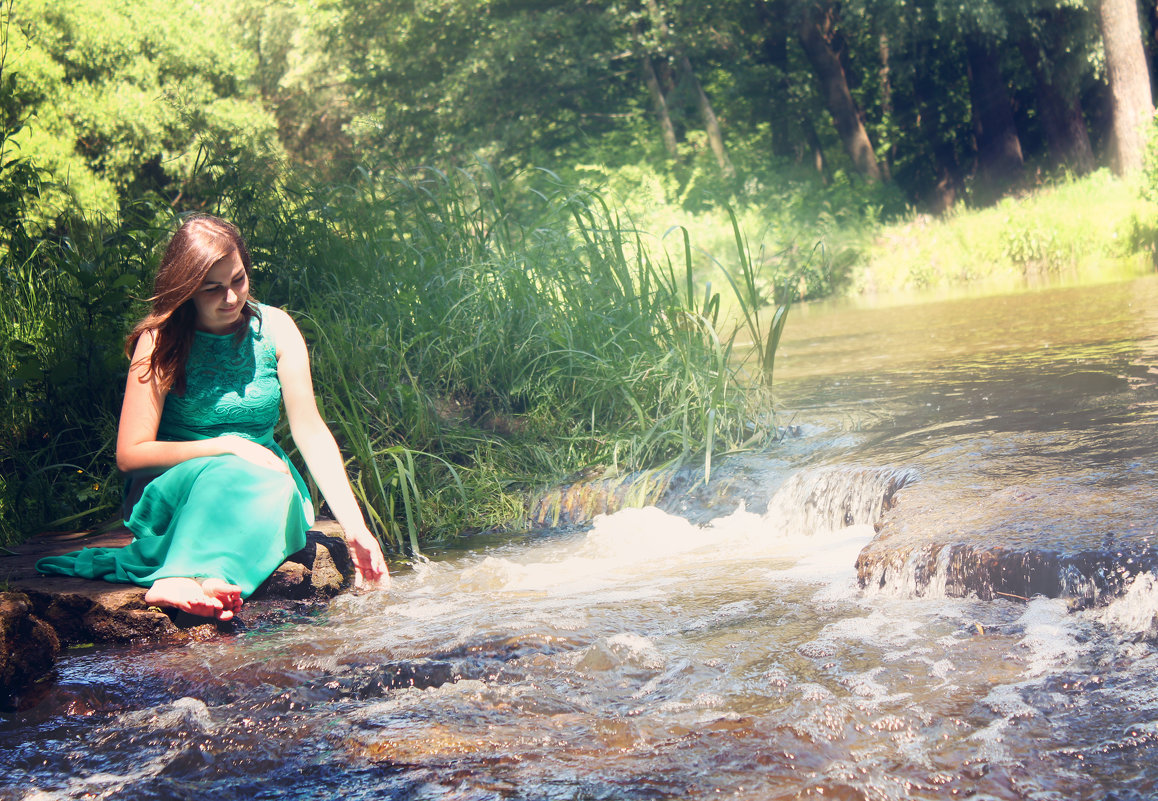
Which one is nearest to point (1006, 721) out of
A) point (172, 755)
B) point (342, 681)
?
point (342, 681)

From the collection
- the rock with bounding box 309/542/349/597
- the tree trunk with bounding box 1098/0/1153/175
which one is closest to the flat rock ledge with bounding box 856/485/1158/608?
the rock with bounding box 309/542/349/597

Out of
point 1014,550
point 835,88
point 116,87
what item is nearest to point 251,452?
point 1014,550

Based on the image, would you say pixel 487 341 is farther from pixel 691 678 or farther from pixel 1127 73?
pixel 1127 73

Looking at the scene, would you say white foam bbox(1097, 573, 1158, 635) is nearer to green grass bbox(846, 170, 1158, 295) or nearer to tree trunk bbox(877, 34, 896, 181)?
green grass bbox(846, 170, 1158, 295)

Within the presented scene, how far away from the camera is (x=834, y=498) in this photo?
13.1 ft

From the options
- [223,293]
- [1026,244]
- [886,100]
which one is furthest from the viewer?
→ [886,100]

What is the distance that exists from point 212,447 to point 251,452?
0.38 feet

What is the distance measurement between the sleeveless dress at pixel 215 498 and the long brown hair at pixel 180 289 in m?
0.08

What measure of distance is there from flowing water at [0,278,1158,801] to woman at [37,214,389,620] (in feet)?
0.77

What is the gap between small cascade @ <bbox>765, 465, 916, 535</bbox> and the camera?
12.7ft

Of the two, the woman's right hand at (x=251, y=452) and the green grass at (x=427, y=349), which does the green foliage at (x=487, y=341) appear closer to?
the green grass at (x=427, y=349)

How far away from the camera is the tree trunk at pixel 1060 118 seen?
16578 mm

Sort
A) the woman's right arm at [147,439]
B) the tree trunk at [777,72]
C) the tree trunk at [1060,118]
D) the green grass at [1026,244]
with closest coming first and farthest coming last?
the woman's right arm at [147,439] → the green grass at [1026,244] → the tree trunk at [1060,118] → the tree trunk at [777,72]

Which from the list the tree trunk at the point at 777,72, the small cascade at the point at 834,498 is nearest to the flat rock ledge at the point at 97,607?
the small cascade at the point at 834,498
